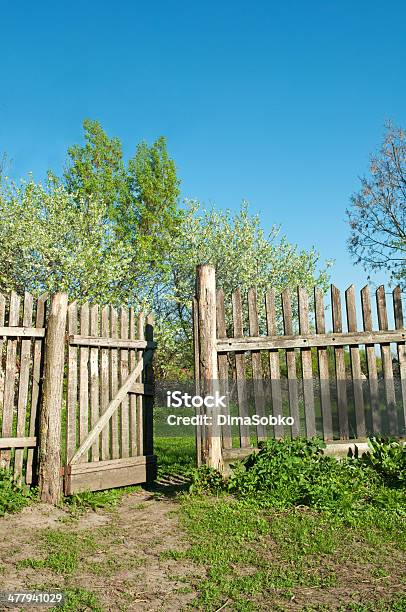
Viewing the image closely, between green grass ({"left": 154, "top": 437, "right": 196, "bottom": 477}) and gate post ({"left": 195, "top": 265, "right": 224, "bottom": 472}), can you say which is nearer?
gate post ({"left": 195, "top": 265, "right": 224, "bottom": 472})

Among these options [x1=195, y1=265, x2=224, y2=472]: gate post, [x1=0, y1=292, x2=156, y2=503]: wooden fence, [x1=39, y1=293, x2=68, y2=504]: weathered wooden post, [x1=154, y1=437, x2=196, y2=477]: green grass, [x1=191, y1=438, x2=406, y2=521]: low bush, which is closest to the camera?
[x1=191, y1=438, x2=406, y2=521]: low bush

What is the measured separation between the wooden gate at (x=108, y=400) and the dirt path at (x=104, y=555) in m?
0.89

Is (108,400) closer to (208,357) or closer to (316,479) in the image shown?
(208,357)

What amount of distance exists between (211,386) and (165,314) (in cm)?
1742

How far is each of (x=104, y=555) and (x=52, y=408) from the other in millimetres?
2692

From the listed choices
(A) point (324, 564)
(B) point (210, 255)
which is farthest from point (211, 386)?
(B) point (210, 255)

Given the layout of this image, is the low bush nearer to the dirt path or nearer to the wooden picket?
the dirt path

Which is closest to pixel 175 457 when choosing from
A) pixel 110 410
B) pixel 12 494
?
pixel 110 410

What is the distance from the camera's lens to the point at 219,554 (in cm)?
525

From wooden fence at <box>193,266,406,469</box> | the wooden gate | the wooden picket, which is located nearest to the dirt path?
the wooden picket

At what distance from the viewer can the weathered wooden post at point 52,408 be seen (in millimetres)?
7531

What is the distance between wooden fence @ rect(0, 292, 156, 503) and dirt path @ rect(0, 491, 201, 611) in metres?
0.77

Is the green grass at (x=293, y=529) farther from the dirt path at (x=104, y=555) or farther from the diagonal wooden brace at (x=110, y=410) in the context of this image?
the diagonal wooden brace at (x=110, y=410)

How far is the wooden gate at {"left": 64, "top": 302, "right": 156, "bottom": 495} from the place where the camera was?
7980 mm
